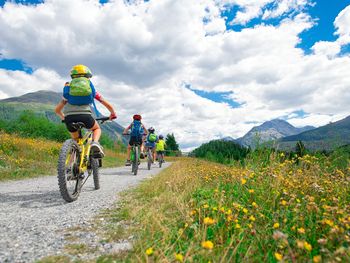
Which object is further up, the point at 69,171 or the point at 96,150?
the point at 96,150

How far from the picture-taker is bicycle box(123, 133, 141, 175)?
11078 millimetres

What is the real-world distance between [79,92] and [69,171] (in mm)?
1565

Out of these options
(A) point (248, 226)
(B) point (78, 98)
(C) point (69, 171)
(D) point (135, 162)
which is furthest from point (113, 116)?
(D) point (135, 162)

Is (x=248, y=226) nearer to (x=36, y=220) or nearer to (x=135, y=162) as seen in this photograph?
(x=36, y=220)

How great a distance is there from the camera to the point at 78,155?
492cm

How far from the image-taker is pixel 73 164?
185 inches

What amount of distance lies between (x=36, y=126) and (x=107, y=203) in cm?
4627

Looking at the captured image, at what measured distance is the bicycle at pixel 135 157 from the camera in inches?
436

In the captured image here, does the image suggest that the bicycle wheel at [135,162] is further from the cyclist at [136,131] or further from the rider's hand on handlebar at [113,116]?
the rider's hand on handlebar at [113,116]

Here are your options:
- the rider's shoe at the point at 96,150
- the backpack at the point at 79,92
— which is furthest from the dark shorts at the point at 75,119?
the rider's shoe at the point at 96,150

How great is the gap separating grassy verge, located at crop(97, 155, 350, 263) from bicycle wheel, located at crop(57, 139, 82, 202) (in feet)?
3.84

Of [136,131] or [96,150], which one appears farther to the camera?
[136,131]

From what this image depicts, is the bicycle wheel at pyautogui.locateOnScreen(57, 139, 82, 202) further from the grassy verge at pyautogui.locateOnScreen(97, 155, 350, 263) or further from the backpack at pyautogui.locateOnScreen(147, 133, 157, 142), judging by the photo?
the backpack at pyautogui.locateOnScreen(147, 133, 157, 142)

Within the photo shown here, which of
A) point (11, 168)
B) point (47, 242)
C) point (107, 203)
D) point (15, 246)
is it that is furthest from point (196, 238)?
point (11, 168)
